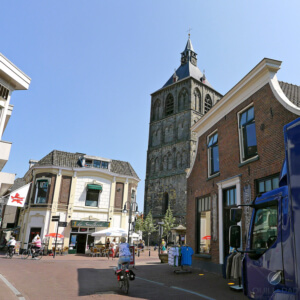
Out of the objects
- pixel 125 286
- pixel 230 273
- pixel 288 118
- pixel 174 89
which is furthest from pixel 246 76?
pixel 174 89

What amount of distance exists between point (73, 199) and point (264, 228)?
23976mm

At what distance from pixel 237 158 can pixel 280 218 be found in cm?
750

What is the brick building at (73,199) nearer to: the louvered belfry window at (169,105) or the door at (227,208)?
the door at (227,208)

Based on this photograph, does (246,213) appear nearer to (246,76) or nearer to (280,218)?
(246,76)

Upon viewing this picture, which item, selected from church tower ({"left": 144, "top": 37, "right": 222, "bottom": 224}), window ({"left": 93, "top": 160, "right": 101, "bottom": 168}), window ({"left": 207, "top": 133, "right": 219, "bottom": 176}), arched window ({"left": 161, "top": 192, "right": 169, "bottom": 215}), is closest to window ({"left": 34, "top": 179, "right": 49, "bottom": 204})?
window ({"left": 93, "top": 160, "right": 101, "bottom": 168})

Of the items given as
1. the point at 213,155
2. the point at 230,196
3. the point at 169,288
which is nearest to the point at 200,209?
the point at 230,196

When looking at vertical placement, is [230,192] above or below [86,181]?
below

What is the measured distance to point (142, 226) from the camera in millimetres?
47031

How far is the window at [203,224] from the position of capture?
43.5 feet

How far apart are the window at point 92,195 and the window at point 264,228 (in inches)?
923

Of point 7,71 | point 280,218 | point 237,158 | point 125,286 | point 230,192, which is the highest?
point 7,71

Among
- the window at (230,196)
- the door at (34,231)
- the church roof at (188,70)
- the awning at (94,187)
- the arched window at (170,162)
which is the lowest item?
the door at (34,231)

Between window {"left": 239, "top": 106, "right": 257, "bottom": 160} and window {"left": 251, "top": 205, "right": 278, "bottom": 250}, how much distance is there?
6149 millimetres

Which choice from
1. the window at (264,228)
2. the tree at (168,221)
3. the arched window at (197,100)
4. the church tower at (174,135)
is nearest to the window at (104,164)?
the tree at (168,221)
